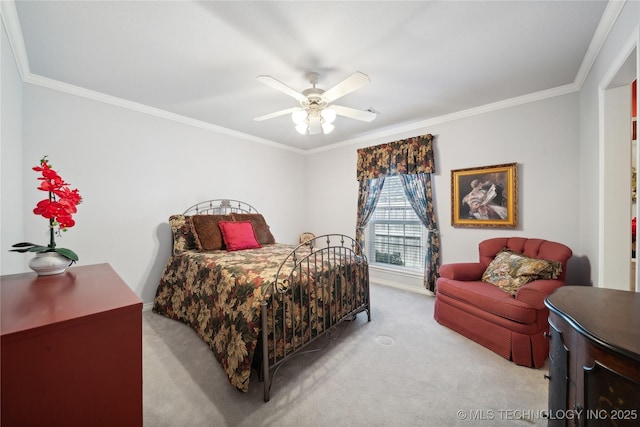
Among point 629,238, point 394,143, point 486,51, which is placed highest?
point 486,51

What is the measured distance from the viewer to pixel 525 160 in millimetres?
2922

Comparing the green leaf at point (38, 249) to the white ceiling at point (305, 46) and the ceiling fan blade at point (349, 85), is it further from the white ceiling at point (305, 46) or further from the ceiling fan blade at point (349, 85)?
the ceiling fan blade at point (349, 85)

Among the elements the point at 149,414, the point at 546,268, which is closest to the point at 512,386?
the point at 546,268

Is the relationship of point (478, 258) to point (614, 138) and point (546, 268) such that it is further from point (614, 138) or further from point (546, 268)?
point (614, 138)

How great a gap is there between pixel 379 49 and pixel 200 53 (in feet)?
4.90

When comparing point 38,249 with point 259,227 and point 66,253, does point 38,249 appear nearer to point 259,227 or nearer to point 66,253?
point 66,253

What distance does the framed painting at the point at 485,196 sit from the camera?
2.98m

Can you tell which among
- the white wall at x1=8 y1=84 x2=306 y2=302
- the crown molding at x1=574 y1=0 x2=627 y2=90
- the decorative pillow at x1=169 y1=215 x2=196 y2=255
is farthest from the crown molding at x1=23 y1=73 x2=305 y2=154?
the crown molding at x1=574 y1=0 x2=627 y2=90

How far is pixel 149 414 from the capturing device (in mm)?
1562

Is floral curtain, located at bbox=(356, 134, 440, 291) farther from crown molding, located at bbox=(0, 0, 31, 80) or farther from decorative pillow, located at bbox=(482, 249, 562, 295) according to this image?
crown molding, located at bbox=(0, 0, 31, 80)

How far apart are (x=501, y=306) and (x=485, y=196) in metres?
1.56

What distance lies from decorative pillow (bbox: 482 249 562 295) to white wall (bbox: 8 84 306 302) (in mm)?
3684

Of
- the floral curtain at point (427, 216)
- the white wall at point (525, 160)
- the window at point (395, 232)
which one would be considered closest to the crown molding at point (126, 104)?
the window at point (395, 232)

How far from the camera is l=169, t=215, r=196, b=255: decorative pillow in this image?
3039 mm
